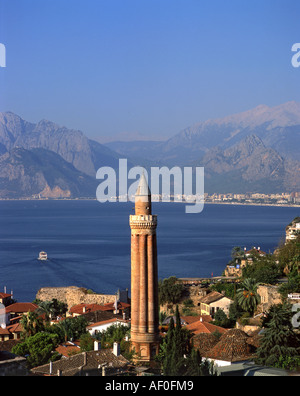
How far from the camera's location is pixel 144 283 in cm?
2027

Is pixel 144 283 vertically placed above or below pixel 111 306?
above

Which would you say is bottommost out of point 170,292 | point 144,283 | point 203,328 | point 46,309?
point 46,309

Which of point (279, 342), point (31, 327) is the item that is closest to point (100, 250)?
point (31, 327)

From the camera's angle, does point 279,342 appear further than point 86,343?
No

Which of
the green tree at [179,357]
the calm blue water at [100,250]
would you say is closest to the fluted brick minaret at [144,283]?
the green tree at [179,357]

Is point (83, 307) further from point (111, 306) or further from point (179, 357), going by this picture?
point (179, 357)

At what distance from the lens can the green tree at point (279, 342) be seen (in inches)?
714

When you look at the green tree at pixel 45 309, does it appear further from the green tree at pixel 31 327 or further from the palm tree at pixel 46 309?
the green tree at pixel 31 327

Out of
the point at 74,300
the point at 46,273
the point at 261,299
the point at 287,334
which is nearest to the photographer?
the point at 287,334

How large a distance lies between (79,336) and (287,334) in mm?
7924

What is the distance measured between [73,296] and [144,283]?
1266cm

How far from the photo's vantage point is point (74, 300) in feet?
106
